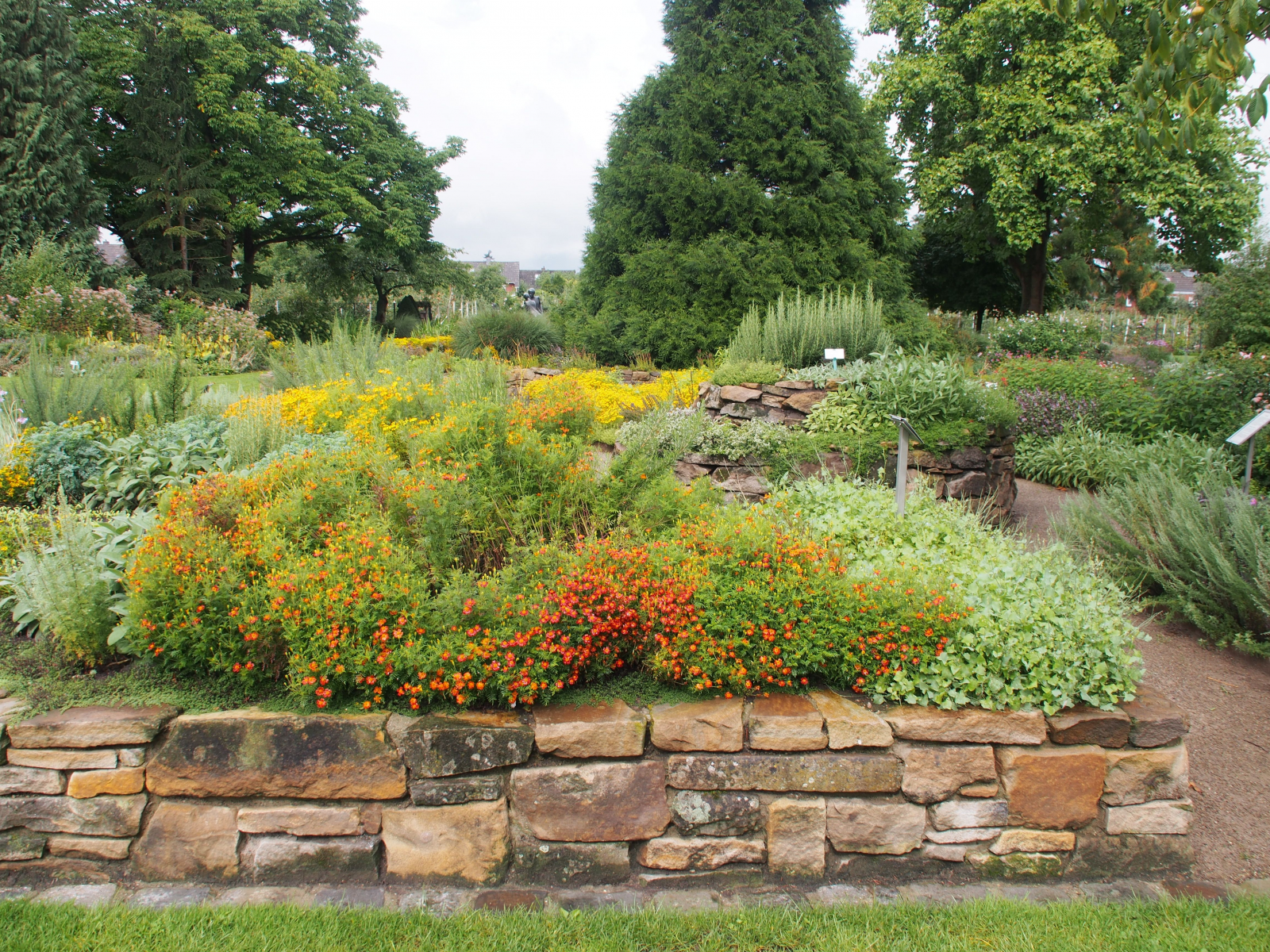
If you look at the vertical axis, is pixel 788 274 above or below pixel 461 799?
above

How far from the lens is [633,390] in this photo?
7516 mm

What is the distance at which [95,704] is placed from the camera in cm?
246

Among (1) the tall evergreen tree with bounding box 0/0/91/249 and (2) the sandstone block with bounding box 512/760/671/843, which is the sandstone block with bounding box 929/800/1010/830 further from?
(1) the tall evergreen tree with bounding box 0/0/91/249

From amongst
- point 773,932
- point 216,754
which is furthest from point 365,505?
point 773,932

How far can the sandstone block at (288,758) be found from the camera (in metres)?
2.31

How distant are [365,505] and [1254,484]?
271 inches

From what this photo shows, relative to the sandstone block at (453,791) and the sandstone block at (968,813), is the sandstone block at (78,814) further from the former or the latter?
the sandstone block at (968,813)

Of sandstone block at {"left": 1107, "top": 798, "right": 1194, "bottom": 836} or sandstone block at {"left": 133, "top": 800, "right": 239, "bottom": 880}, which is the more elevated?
sandstone block at {"left": 1107, "top": 798, "right": 1194, "bottom": 836}

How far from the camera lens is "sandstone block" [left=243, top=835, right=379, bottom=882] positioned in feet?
7.66

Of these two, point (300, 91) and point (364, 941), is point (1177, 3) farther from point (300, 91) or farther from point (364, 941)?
point (300, 91)

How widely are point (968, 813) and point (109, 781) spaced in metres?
2.75

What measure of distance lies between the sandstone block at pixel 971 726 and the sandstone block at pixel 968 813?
7.7 inches

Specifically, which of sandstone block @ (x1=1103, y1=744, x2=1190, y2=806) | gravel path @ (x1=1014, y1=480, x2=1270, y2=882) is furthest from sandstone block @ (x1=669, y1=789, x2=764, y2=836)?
gravel path @ (x1=1014, y1=480, x2=1270, y2=882)

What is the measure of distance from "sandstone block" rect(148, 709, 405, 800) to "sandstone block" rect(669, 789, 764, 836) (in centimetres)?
88
